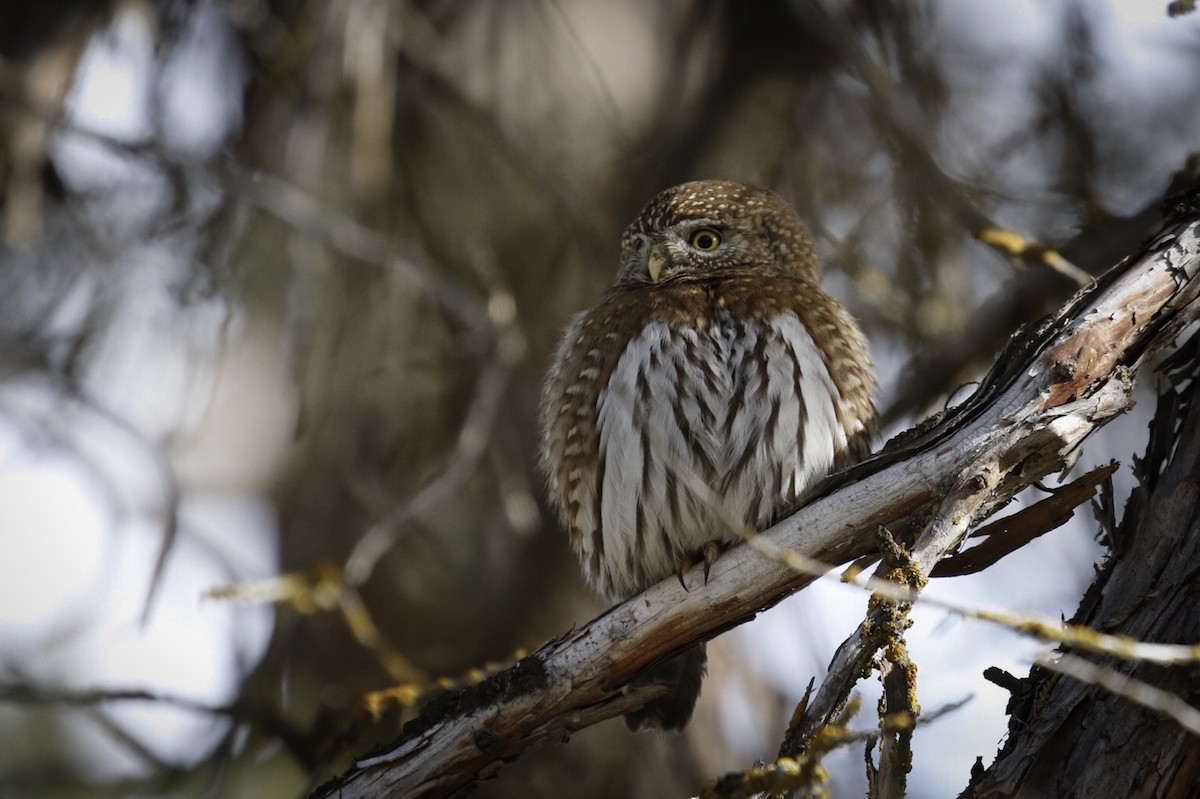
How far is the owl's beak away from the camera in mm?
4367

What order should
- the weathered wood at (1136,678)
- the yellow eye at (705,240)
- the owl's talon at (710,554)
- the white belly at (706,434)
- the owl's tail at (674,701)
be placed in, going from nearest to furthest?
the weathered wood at (1136,678)
the owl's talon at (710,554)
the white belly at (706,434)
the owl's tail at (674,701)
the yellow eye at (705,240)

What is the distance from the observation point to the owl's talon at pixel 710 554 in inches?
136

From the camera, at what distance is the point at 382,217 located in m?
5.44

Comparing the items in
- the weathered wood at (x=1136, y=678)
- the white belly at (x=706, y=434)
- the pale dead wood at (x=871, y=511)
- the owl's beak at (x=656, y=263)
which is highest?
the owl's beak at (x=656, y=263)

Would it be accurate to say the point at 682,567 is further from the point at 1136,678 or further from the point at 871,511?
the point at 1136,678

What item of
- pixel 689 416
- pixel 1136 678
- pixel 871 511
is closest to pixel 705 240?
pixel 689 416

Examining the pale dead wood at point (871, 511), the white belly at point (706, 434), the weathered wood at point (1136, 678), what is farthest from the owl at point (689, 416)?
the weathered wood at point (1136, 678)

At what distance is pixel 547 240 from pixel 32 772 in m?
3.85

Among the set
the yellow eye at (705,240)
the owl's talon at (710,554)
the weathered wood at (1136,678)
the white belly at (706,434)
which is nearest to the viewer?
the weathered wood at (1136,678)

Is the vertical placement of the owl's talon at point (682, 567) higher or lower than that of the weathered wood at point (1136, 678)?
higher

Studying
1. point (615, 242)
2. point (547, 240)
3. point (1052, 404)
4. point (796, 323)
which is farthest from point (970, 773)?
point (547, 240)

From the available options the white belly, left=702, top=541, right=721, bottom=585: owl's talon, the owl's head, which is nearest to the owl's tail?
the white belly

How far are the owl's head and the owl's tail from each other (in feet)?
4.80

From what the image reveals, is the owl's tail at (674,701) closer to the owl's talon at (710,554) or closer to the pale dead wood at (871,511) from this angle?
the pale dead wood at (871,511)
